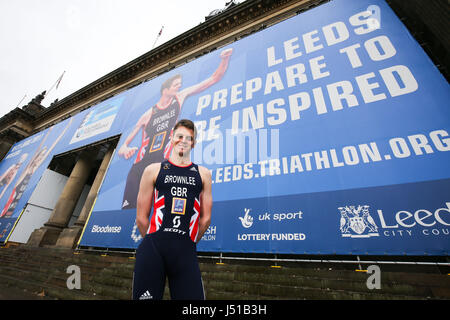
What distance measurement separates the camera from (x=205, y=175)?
236 cm

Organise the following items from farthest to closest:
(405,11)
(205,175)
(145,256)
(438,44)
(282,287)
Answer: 1. (405,11)
2. (438,44)
3. (282,287)
4. (205,175)
5. (145,256)

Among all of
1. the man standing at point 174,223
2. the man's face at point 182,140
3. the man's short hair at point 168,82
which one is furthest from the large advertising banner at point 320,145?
the man's face at point 182,140

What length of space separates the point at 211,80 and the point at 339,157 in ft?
22.5

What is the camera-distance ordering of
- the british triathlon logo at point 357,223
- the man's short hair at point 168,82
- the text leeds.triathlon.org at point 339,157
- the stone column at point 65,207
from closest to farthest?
the british triathlon logo at point 357,223, the text leeds.triathlon.org at point 339,157, the man's short hair at point 168,82, the stone column at point 65,207

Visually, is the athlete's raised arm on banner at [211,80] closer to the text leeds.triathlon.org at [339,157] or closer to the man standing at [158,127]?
the man standing at [158,127]

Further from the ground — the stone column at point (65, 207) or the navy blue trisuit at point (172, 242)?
the stone column at point (65, 207)

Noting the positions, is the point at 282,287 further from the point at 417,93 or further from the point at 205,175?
the point at 417,93

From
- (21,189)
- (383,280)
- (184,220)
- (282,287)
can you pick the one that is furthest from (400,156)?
(21,189)

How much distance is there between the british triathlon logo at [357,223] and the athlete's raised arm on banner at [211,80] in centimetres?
761

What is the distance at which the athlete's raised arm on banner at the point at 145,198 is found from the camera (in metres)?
2.04

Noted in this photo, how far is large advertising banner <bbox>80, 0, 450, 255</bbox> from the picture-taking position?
454cm

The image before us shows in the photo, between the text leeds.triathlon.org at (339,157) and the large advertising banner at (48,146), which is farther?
the large advertising banner at (48,146)

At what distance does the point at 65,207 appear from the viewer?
13.6 meters
